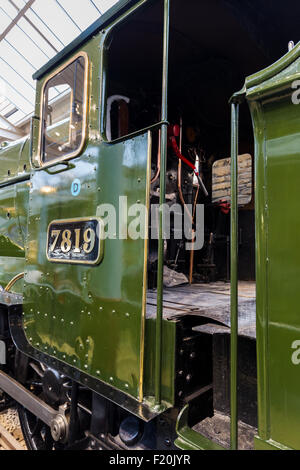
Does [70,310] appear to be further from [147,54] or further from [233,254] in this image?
[147,54]

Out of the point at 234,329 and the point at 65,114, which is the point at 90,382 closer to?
the point at 234,329

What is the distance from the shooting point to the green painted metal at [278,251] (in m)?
0.92

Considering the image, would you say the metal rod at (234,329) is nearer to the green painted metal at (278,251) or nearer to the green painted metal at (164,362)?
the green painted metal at (278,251)

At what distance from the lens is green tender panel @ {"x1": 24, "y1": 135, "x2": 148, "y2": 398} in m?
1.34

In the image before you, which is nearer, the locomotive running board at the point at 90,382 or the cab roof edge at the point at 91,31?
the locomotive running board at the point at 90,382

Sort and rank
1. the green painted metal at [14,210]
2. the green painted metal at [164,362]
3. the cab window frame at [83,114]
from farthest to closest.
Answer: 1. the green painted metal at [14,210]
2. the cab window frame at [83,114]
3. the green painted metal at [164,362]

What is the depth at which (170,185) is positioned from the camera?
2.84 m

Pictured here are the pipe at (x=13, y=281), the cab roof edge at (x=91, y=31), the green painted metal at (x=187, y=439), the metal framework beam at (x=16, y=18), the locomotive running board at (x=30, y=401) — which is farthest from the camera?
the metal framework beam at (x=16, y=18)

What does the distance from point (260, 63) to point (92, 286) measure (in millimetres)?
2179

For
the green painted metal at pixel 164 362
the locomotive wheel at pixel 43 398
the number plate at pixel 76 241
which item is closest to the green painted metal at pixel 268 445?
the green painted metal at pixel 164 362

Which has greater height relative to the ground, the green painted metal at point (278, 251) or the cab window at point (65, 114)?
the cab window at point (65, 114)

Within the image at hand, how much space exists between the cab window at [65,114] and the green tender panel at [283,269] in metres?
1.10
